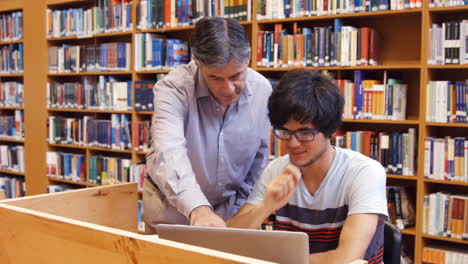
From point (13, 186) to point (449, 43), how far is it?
4544mm

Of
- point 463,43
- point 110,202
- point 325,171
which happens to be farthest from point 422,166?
point 110,202

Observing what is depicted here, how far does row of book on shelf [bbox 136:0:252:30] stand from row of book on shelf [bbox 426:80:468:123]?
4.52 ft

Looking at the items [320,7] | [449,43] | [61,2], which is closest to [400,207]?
[449,43]

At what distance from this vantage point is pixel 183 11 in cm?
404

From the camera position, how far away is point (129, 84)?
4.41 meters

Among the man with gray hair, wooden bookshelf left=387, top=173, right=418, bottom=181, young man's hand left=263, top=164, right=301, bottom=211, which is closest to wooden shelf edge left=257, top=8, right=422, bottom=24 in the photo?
wooden bookshelf left=387, top=173, right=418, bottom=181

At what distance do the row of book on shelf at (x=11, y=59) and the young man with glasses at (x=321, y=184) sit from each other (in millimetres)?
4443

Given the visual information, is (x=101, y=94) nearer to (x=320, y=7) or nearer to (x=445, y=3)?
(x=320, y=7)

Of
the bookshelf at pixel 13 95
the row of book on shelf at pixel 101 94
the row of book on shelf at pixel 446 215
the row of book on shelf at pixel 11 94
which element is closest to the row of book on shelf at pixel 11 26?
the bookshelf at pixel 13 95

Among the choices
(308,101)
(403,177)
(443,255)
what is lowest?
(443,255)

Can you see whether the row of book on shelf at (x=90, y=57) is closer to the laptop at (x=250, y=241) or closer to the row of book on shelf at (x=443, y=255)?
the row of book on shelf at (x=443, y=255)

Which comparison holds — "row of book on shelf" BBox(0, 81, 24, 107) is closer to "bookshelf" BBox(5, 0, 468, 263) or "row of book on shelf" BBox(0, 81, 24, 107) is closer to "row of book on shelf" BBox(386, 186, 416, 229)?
"bookshelf" BBox(5, 0, 468, 263)

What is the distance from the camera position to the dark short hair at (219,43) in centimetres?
155

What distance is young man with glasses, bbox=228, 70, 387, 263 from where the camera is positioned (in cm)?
146
